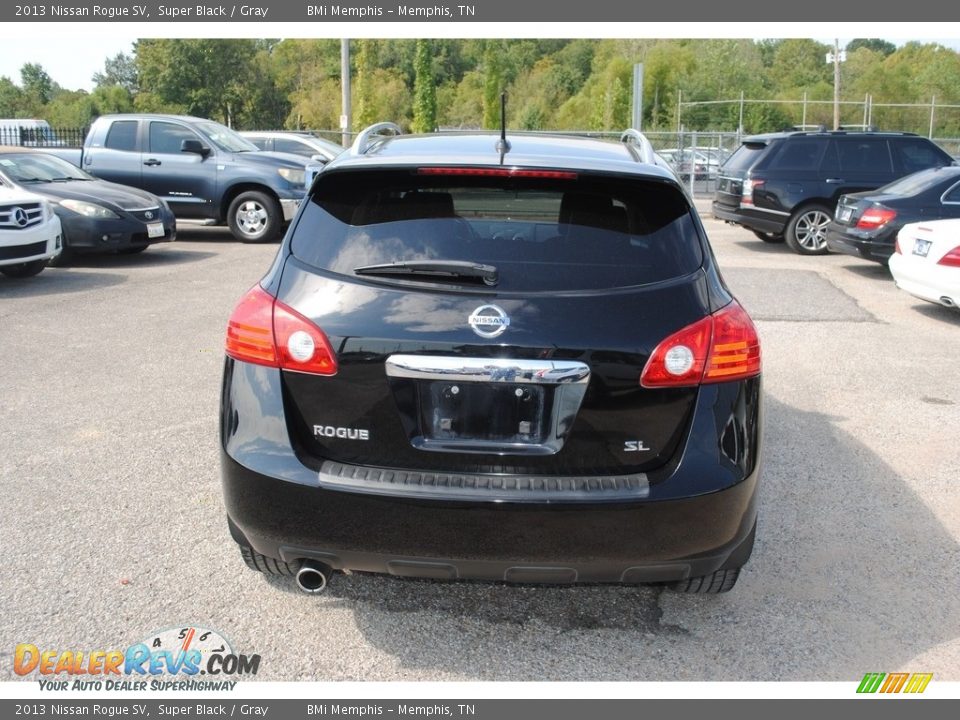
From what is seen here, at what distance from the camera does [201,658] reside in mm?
3123

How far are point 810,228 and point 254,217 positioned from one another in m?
9.20

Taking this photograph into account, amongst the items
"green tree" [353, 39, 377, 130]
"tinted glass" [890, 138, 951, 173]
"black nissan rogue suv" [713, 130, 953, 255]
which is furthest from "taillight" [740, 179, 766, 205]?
"green tree" [353, 39, 377, 130]

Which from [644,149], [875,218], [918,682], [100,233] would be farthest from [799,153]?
[918,682]

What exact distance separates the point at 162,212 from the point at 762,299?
27.1ft

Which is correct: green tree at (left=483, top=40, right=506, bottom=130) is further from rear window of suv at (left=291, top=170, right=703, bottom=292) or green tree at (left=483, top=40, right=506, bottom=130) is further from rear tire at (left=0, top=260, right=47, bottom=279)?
rear window of suv at (left=291, top=170, right=703, bottom=292)

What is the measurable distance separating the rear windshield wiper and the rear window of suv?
0.08 ft

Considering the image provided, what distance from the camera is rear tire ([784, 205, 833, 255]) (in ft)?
48.9

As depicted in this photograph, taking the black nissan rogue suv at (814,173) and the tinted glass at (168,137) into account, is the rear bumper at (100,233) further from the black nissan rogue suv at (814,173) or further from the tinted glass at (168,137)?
the black nissan rogue suv at (814,173)

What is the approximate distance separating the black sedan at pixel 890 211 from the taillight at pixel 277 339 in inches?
426

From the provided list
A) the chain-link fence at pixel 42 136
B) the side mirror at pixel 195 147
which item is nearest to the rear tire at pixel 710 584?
the side mirror at pixel 195 147

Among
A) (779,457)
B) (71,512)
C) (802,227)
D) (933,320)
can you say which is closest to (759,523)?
(779,457)

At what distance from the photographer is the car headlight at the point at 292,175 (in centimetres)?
1471

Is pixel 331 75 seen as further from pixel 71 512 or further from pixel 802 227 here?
pixel 71 512

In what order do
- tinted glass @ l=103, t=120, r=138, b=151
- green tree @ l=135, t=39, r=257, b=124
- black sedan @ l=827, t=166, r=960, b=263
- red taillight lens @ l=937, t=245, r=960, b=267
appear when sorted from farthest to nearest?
green tree @ l=135, t=39, r=257, b=124 < tinted glass @ l=103, t=120, r=138, b=151 < black sedan @ l=827, t=166, r=960, b=263 < red taillight lens @ l=937, t=245, r=960, b=267
